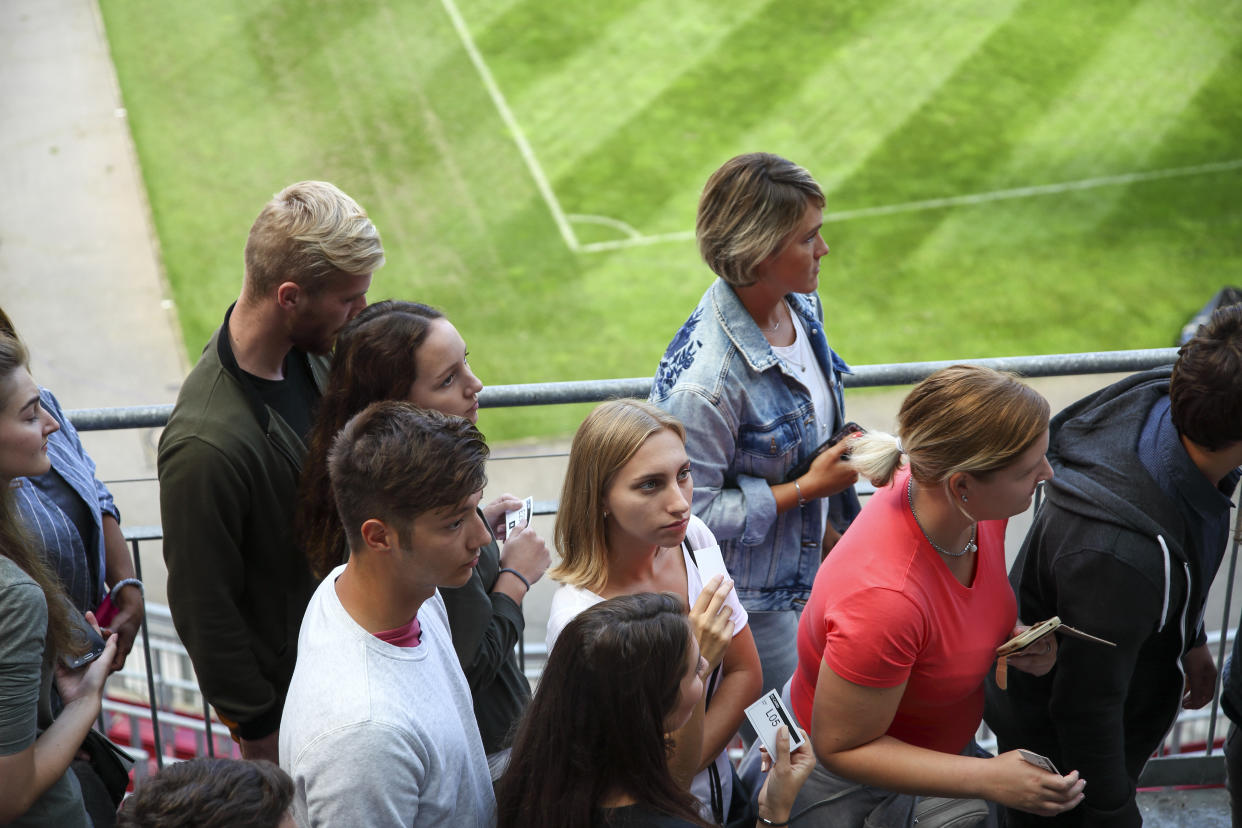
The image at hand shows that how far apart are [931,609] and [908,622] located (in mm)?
83

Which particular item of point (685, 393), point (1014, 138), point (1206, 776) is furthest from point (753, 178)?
point (1014, 138)

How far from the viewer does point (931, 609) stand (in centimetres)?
260

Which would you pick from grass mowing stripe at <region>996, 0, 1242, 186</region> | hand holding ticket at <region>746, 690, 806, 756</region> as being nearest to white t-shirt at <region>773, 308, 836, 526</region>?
hand holding ticket at <region>746, 690, 806, 756</region>

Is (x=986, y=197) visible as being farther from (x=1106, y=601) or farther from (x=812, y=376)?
(x=1106, y=601)

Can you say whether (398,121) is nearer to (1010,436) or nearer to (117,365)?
(117,365)

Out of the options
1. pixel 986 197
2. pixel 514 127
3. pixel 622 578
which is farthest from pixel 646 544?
pixel 514 127

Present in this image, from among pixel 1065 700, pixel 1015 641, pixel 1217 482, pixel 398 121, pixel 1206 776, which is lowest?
pixel 398 121

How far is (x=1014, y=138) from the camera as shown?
48.1 ft

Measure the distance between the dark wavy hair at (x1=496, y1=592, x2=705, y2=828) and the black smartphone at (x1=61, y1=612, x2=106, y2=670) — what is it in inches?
41.5

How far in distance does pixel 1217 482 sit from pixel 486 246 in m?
11.4

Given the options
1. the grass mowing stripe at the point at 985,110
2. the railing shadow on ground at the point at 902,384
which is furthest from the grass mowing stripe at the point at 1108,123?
the railing shadow on ground at the point at 902,384

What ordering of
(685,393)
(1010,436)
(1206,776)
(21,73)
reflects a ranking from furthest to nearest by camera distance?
1. (21,73)
2. (1206,776)
3. (685,393)
4. (1010,436)

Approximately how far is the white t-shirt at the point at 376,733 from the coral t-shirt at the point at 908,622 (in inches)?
30.7

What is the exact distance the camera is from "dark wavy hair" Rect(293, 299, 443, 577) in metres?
2.90
